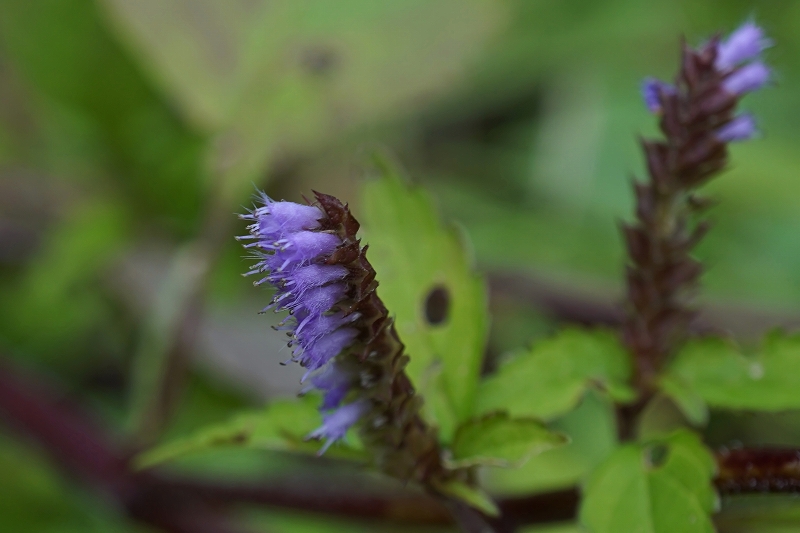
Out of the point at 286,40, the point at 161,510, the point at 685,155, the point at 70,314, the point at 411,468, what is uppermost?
the point at 286,40

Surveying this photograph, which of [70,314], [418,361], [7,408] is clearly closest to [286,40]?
[70,314]

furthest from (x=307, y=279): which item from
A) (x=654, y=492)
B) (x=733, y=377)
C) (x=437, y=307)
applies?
(x=437, y=307)

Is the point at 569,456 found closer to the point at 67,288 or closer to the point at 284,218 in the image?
the point at 67,288

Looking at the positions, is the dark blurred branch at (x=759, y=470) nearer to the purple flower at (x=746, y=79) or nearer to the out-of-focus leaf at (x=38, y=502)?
the purple flower at (x=746, y=79)

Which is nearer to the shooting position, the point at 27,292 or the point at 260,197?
the point at 260,197

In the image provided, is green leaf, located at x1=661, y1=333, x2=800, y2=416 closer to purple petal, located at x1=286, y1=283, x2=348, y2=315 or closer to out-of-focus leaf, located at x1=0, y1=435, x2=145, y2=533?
purple petal, located at x1=286, y1=283, x2=348, y2=315

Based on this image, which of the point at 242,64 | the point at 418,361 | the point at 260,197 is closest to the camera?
the point at 260,197

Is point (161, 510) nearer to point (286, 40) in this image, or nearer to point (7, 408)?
point (7, 408)
